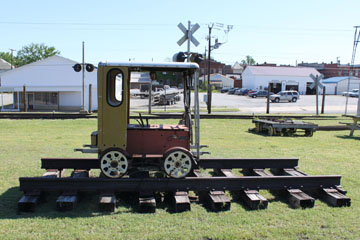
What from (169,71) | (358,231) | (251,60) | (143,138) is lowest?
(358,231)


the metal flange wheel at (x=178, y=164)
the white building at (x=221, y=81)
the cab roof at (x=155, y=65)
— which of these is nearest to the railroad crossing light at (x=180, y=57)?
the cab roof at (x=155, y=65)

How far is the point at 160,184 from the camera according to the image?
231 inches

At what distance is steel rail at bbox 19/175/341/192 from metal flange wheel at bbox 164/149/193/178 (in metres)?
0.17

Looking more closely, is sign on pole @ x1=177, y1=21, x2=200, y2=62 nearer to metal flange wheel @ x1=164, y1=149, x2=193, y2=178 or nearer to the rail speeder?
the rail speeder

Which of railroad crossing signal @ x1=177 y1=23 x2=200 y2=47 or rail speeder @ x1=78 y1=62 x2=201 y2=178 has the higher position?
railroad crossing signal @ x1=177 y1=23 x2=200 y2=47

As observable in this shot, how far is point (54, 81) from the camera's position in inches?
1326

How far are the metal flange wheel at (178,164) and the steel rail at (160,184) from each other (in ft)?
0.56

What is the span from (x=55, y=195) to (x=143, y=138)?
6.15ft

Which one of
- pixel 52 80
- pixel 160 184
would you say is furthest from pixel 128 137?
pixel 52 80

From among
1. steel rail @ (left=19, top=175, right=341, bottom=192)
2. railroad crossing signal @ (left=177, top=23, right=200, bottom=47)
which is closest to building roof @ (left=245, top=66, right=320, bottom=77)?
railroad crossing signal @ (left=177, top=23, right=200, bottom=47)

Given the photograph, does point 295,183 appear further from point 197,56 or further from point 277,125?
point 277,125

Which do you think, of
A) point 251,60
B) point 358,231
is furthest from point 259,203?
point 251,60

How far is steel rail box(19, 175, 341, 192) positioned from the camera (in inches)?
225

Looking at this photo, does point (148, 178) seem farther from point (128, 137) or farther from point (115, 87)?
point (115, 87)
